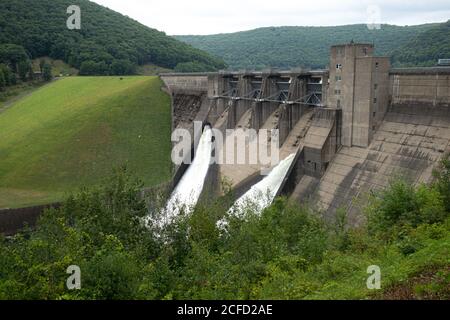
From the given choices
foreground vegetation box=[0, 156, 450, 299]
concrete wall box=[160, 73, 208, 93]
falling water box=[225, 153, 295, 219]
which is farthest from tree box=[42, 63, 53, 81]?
foreground vegetation box=[0, 156, 450, 299]

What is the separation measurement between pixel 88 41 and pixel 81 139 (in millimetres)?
64827

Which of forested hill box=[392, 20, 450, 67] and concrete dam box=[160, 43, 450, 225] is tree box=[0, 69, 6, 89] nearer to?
concrete dam box=[160, 43, 450, 225]

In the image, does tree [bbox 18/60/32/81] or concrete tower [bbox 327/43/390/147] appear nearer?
concrete tower [bbox 327/43/390/147]

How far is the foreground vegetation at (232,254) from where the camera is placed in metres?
13.1

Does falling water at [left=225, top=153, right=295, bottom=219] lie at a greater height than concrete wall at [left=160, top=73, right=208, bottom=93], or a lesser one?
lesser

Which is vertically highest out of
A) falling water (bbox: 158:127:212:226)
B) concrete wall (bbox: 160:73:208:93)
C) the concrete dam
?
concrete wall (bbox: 160:73:208:93)

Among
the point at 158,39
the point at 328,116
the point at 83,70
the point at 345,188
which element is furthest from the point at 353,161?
the point at 158,39

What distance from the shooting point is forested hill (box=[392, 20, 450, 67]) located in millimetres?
69375

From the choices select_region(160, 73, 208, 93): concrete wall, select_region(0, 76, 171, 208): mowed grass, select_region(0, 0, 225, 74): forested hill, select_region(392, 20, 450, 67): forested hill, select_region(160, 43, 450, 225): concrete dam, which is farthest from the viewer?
select_region(0, 0, 225, 74): forested hill

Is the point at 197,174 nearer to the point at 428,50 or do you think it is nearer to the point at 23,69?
the point at 428,50

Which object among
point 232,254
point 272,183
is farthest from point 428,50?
point 232,254

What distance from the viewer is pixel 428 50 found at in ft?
242

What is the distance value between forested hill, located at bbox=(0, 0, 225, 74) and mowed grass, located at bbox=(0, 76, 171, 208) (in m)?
34.0

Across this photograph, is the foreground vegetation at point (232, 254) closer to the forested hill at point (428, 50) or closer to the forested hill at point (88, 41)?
the forested hill at point (428, 50)
